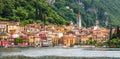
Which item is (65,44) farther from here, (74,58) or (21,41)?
(74,58)

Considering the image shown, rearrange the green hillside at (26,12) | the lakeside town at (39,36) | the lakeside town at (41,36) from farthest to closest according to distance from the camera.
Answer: the green hillside at (26,12) < the lakeside town at (41,36) < the lakeside town at (39,36)

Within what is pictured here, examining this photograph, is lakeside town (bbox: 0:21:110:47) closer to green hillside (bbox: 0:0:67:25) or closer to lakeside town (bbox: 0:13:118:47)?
lakeside town (bbox: 0:13:118:47)

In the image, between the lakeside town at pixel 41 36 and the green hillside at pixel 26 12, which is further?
the green hillside at pixel 26 12

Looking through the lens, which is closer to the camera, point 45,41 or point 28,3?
point 45,41

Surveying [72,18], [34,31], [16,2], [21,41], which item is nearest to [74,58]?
[21,41]

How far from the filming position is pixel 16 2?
478ft

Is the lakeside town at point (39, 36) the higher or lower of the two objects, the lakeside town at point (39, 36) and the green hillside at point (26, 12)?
the lower

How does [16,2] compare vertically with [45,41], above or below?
above

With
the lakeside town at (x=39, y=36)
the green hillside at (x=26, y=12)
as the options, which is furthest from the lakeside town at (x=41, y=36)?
the green hillside at (x=26, y=12)

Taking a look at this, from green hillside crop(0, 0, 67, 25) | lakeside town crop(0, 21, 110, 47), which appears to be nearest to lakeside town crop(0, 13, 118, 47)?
lakeside town crop(0, 21, 110, 47)

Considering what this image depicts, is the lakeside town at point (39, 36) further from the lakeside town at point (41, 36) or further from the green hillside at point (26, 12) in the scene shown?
the green hillside at point (26, 12)

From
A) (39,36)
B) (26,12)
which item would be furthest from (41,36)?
(26,12)

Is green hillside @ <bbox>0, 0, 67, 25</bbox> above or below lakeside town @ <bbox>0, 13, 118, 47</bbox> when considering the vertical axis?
above

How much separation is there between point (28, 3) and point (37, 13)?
22.8ft
